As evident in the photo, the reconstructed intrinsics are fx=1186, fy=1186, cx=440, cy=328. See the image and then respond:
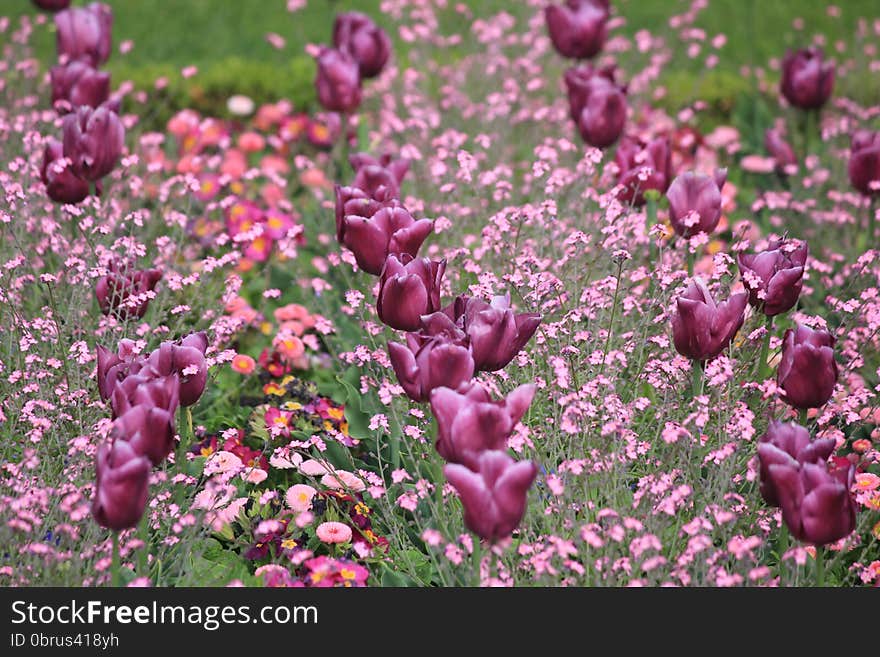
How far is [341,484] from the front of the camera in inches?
109

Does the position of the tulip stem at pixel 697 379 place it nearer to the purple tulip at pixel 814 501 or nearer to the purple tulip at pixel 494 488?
the purple tulip at pixel 814 501

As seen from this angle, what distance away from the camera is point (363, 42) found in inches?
173

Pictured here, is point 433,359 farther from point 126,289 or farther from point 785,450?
point 126,289

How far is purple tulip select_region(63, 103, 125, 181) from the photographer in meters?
3.30

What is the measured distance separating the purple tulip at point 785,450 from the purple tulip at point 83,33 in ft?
10.3

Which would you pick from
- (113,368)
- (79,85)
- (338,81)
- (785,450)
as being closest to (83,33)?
(79,85)

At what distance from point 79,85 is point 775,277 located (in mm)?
2486

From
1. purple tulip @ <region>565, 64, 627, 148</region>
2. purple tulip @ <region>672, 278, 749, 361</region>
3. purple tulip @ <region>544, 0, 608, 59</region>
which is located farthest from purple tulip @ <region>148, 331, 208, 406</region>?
purple tulip @ <region>544, 0, 608, 59</region>

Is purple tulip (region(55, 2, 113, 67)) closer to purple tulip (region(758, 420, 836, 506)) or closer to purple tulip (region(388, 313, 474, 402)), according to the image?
purple tulip (region(388, 313, 474, 402))

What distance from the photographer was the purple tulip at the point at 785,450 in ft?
6.91

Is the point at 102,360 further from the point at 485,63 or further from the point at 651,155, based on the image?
the point at 485,63

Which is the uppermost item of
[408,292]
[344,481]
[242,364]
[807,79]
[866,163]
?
[408,292]

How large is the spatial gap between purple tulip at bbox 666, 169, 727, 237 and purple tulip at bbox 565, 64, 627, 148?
0.77 m
